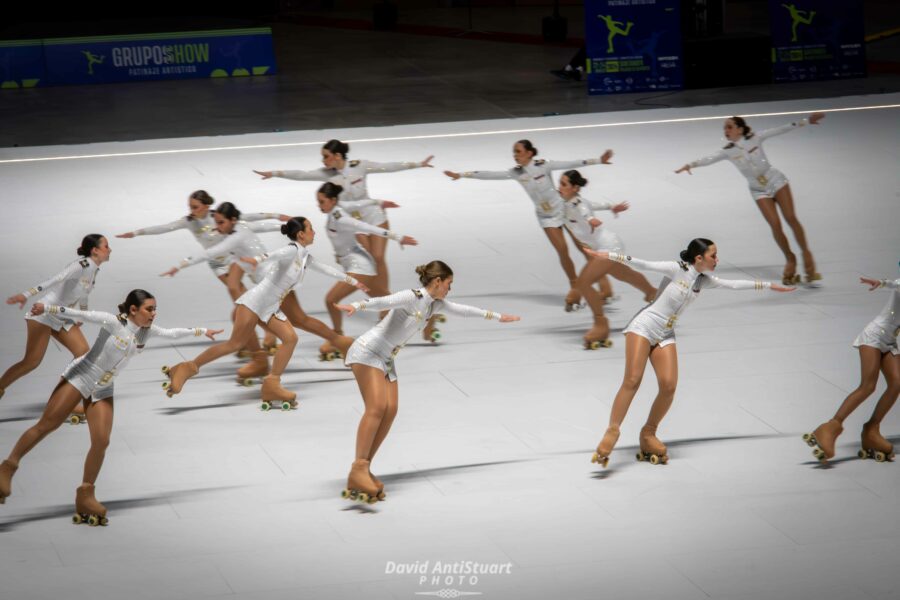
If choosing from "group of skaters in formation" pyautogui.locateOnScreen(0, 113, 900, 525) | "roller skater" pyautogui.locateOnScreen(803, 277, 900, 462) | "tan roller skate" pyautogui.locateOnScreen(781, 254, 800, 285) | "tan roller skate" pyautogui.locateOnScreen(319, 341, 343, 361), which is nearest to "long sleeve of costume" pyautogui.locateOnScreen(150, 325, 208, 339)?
"group of skaters in formation" pyautogui.locateOnScreen(0, 113, 900, 525)

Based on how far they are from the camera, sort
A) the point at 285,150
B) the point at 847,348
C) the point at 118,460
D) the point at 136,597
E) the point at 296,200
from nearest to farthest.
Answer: the point at 136,597 → the point at 118,460 → the point at 847,348 → the point at 296,200 → the point at 285,150

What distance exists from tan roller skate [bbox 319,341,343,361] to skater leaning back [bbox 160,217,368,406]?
1.19m

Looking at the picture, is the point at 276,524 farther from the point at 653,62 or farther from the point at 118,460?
the point at 653,62

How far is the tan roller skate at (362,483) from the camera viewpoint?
8508 millimetres

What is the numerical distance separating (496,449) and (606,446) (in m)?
0.97

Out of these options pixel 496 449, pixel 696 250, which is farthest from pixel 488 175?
pixel 696 250

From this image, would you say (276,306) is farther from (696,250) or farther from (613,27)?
(613,27)

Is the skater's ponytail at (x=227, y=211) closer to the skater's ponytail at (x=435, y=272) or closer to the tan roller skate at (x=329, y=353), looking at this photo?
the tan roller skate at (x=329, y=353)

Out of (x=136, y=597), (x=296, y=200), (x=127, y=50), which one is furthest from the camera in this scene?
(x=127, y=50)

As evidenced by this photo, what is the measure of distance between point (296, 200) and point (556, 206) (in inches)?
219

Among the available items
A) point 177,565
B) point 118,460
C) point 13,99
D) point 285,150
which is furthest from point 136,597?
point 13,99

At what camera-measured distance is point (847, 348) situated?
1138 cm

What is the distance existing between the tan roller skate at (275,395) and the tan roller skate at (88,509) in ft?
7.22

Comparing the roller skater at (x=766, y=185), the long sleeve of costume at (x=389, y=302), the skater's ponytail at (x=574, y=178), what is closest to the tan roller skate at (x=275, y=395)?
the long sleeve of costume at (x=389, y=302)
